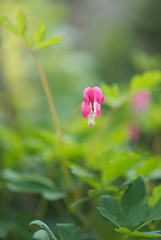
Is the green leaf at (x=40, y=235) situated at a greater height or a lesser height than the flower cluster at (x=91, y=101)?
lesser

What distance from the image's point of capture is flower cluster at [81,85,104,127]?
624 millimetres

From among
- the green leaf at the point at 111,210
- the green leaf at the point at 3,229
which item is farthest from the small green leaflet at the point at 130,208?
the green leaf at the point at 3,229

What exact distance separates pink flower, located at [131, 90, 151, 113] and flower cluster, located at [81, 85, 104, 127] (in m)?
0.82

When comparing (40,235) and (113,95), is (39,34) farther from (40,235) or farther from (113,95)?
(40,235)

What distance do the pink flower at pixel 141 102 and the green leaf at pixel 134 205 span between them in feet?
3.00

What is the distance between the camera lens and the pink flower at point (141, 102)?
1.45 m

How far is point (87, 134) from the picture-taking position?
122 centimetres

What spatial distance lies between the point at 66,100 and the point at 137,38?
2311mm

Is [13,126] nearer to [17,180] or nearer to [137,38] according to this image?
[17,180]

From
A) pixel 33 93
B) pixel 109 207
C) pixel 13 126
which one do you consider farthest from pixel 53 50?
pixel 109 207

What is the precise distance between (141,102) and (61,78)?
2.82 ft

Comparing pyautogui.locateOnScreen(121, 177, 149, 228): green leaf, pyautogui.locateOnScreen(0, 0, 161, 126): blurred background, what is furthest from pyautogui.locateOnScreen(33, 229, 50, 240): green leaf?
pyautogui.locateOnScreen(0, 0, 161, 126): blurred background

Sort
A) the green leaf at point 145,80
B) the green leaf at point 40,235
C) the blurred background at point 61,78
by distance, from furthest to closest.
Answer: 1. the blurred background at point 61,78
2. the green leaf at point 145,80
3. the green leaf at point 40,235

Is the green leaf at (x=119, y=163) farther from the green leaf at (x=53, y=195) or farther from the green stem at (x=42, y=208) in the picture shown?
the green stem at (x=42, y=208)
